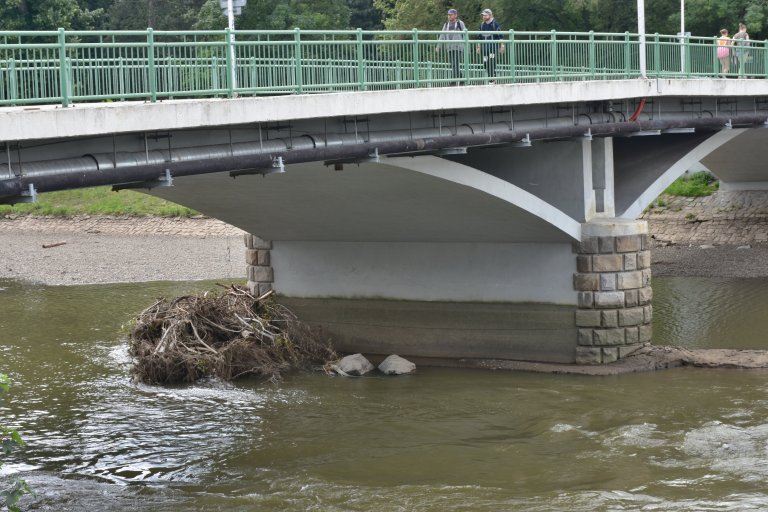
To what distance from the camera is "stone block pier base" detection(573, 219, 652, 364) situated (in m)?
18.5

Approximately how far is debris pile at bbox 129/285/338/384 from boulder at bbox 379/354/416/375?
1.01 m

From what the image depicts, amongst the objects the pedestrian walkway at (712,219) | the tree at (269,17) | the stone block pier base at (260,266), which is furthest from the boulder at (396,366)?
the tree at (269,17)

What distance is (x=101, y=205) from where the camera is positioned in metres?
42.1

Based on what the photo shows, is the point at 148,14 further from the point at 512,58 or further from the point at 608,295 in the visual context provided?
the point at 608,295

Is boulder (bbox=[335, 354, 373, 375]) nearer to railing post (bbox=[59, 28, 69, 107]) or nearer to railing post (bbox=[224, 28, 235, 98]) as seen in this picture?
railing post (bbox=[224, 28, 235, 98])

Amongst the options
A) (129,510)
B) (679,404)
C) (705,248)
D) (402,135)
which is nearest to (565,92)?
(402,135)

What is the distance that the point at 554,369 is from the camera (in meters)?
18.4

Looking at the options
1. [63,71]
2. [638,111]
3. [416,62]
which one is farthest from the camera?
[638,111]

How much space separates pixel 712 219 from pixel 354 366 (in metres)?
16.4

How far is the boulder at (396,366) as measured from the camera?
18656mm

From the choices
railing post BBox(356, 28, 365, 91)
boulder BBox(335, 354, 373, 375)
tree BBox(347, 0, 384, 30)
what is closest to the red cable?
boulder BBox(335, 354, 373, 375)

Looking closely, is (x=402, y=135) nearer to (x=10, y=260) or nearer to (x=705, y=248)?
(x=705, y=248)

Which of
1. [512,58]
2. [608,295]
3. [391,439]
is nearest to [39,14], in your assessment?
[512,58]

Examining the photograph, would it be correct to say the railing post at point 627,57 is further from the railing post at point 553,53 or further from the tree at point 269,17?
the tree at point 269,17
